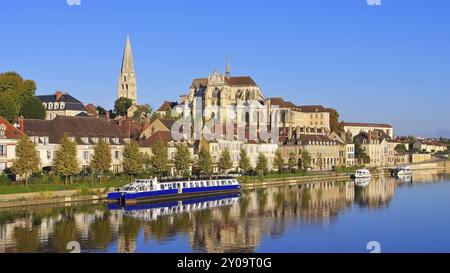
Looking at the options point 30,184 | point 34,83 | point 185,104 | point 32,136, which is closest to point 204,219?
point 30,184

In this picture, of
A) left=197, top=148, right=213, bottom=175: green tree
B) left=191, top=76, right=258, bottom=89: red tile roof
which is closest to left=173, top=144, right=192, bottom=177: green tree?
left=197, top=148, right=213, bottom=175: green tree

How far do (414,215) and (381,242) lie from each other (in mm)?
13404

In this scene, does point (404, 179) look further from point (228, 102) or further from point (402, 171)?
point (228, 102)

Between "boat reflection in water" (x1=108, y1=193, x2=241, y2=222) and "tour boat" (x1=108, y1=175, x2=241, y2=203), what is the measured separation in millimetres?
980

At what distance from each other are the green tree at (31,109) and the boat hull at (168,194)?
2702 centimetres

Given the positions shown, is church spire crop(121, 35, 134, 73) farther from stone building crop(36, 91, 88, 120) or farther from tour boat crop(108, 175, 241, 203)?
tour boat crop(108, 175, 241, 203)

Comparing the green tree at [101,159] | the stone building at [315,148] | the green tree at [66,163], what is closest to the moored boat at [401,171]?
the stone building at [315,148]

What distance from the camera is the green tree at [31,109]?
77.3 metres

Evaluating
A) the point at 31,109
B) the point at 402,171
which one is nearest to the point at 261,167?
the point at 31,109

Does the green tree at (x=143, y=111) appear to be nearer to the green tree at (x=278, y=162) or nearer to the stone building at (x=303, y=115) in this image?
the stone building at (x=303, y=115)

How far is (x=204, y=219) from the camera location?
139ft

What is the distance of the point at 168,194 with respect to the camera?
54938mm

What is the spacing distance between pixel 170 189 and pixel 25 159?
39.7 ft

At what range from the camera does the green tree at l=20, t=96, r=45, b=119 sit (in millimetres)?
77312
